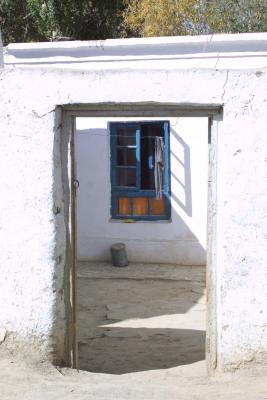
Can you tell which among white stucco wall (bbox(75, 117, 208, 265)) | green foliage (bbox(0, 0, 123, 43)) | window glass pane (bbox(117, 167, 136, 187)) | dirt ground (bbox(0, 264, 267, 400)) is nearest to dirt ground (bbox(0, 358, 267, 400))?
dirt ground (bbox(0, 264, 267, 400))

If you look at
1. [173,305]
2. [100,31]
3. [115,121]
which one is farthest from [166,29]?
[173,305]

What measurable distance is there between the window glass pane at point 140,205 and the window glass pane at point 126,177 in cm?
29

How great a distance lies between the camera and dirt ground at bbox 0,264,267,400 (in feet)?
15.2

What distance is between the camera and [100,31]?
19.7m

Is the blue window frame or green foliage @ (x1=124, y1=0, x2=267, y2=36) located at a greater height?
green foliage @ (x1=124, y1=0, x2=267, y2=36)

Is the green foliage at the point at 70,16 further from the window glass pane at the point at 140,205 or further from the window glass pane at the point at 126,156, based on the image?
the window glass pane at the point at 140,205

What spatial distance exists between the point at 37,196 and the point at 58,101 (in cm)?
74

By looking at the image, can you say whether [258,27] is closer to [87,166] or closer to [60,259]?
[87,166]

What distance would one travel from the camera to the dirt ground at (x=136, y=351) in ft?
15.2

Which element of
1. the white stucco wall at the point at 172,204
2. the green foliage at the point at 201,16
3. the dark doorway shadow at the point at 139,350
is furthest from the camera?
the green foliage at the point at 201,16

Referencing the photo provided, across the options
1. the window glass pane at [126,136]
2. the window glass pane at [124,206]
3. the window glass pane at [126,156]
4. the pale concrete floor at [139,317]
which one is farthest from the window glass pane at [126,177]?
the pale concrete floor at [139,317]

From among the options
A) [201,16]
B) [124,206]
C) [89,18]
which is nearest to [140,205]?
[124,206]

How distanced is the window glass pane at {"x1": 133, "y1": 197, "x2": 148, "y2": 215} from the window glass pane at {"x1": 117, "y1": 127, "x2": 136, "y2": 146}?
997mm

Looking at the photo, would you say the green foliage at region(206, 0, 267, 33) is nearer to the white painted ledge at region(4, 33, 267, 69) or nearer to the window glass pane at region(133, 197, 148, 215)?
the white painted ledge at region(4, 33, 267, 69)
